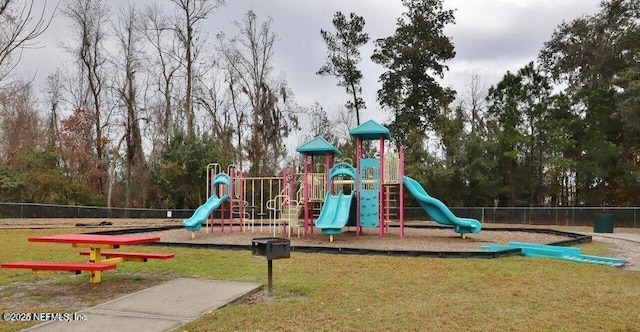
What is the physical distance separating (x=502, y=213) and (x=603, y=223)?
5.92 meters

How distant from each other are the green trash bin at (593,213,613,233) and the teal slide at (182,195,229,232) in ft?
46.5

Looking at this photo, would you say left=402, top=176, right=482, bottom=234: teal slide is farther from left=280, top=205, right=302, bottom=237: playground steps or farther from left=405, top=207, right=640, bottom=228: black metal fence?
left=405, top=207, right=640, bottom=228: black metal fence

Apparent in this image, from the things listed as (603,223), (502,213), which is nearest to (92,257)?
(603,223)

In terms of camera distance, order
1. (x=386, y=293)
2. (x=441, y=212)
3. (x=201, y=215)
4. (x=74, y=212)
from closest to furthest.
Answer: (x=386, y=293) → (x=441, y=212) → (x=201, y=215) → (x=74, y=212)

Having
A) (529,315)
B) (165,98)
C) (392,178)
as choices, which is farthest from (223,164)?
(529,315)

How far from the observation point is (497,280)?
6887 mm

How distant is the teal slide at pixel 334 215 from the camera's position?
12297 millimetres

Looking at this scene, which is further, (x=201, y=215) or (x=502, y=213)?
(x=502, y=213)

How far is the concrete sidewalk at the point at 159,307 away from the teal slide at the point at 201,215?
7.65 metres

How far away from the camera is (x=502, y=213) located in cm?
2384

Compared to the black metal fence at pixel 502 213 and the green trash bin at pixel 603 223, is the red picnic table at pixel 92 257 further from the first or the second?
the black metal fence at pixel 502 213

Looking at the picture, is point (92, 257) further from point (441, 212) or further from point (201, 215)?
point (441, 212)

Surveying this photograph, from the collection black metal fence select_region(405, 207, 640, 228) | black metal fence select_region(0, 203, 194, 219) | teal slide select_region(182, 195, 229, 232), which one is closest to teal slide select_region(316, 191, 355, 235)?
teal slide select_region(182, 195, 229, 232)


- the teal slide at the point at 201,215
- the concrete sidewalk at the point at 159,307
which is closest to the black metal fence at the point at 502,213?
the teal slide at the point at 201,215
